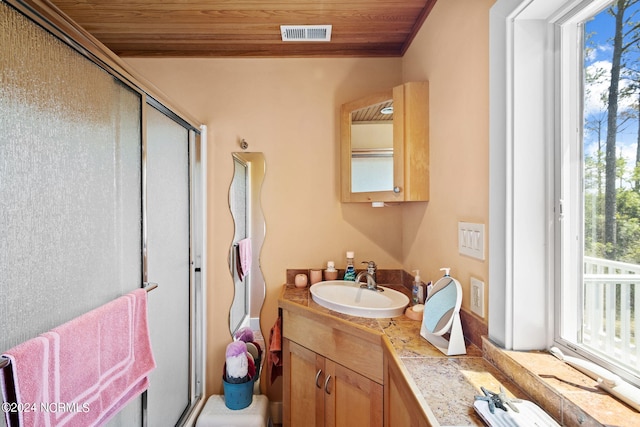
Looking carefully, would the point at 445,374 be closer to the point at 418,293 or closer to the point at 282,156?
the point at 418,293

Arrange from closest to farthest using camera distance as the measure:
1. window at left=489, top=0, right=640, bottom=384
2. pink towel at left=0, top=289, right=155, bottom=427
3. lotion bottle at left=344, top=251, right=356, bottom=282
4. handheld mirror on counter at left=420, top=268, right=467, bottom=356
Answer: pink towel at left=0, top=289, right=155, bottom=427 → window at left=489, top=0, right=640, bottom=384 → handheld mirror on counter at left=420, top=268, right=467, bottom=356 → lotion bottle at left=344, top=251, right=356, bottom=282

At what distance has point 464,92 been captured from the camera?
113cm

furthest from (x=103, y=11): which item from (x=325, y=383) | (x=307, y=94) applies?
(x=325, y=383)

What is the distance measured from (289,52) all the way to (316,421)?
6.81ft

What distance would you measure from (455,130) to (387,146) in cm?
42

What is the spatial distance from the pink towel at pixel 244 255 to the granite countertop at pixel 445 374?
93cm

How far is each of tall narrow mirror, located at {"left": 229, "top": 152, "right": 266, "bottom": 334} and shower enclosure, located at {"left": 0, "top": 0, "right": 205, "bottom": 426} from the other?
1.39 ft

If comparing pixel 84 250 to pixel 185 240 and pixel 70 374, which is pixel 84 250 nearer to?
pixel 70 374

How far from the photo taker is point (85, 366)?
2.69ft

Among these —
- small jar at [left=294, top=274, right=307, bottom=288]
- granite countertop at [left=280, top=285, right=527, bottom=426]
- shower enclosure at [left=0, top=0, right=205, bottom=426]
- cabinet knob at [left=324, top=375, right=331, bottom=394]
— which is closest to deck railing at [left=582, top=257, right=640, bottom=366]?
granite countertop at [left=280, top=285, right=527, bottom=426]

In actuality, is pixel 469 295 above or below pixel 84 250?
below

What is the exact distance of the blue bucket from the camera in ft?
5.51

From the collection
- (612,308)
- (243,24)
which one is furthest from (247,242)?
(612,308)

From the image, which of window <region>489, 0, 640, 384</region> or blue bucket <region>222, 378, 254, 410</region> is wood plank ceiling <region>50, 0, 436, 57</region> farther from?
blue bucket <region>222, 378, 254, 410</region>
